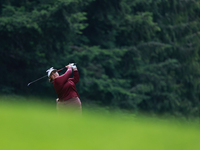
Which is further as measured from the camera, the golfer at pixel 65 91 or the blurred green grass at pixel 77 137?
the golfer at pixel 65 91

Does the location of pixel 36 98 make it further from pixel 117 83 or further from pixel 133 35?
pixel 133 35

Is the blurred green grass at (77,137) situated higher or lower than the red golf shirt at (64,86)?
lower

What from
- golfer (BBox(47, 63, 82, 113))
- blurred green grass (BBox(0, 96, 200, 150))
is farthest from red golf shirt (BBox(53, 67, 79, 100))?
blurred green grass (BBox(0, 96, 200, 150))

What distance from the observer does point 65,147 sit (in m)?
3.89

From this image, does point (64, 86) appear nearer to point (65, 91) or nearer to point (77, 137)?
point (65, 91)

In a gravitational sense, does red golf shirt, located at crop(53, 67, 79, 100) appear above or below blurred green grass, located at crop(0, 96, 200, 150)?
above

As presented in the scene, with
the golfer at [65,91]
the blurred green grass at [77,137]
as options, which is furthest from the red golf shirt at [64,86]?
the blurred green grass at [77,137]

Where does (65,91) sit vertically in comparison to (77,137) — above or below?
above

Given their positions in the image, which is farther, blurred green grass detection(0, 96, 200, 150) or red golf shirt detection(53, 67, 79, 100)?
red golf shirt detection(53, 67, 79, 100)

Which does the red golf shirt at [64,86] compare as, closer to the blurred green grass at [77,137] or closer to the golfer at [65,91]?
the golfer at [65,91]

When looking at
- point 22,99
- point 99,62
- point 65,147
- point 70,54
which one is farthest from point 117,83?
point 65,147

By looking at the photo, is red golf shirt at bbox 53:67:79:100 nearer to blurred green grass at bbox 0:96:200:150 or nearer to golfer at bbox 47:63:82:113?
golfer at bbox 47:63:82:113

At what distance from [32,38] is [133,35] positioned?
7.26 metres

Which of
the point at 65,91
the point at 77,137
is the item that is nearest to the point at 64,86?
the point at 65,91
